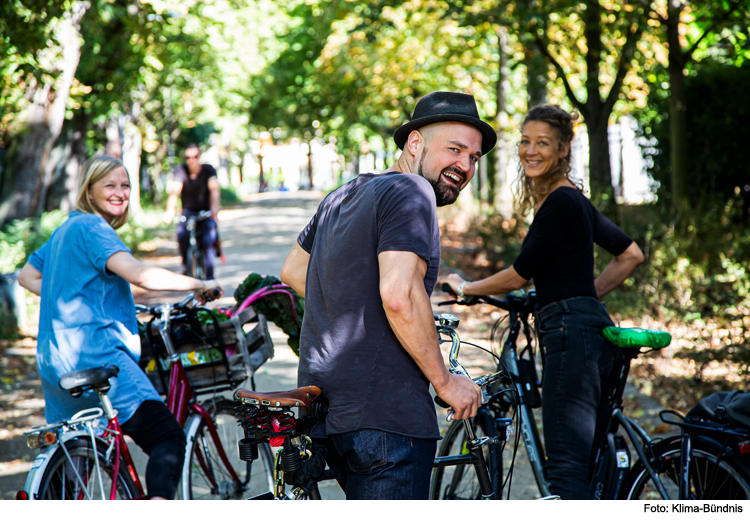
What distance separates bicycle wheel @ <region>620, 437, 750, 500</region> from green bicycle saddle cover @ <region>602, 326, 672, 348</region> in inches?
16.2

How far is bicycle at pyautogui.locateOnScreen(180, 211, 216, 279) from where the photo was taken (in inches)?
367

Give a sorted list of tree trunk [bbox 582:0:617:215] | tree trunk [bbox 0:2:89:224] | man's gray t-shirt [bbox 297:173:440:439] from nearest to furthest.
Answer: man's gray t-shirt [bbox 297:173:440:439], tree trunk [bbox 582:0:617:215], tree trunk [bbox 0:2:89:224]

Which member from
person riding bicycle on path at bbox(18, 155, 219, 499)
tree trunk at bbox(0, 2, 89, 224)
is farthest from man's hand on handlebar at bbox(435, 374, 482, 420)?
tree trunk at bbox(0, 2, 89, 224)

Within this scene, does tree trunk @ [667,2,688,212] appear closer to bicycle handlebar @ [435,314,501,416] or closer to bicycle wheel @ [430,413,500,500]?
bicycle wheel @ [430,413,500,500]

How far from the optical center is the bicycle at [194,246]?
30.6 ft

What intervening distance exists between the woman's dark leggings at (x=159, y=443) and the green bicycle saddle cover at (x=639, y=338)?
1985 millimetres

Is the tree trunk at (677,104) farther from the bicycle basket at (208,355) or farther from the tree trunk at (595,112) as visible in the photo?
the bicycle basket at (208,355)

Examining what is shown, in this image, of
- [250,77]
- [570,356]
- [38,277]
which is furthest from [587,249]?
[250,77]

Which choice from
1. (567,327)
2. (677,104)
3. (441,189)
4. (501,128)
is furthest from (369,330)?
(501,128)

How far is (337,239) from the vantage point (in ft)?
7.32

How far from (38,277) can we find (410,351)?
2287 mm

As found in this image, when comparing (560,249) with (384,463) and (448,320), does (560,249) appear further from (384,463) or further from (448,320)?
(384,463)

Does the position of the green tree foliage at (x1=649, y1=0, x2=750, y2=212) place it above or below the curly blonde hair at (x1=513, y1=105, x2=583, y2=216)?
above

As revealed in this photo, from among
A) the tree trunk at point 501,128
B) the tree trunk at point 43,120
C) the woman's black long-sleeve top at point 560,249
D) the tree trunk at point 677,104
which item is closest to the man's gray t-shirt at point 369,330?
the woman's black long-sleeve top at point 560,249
